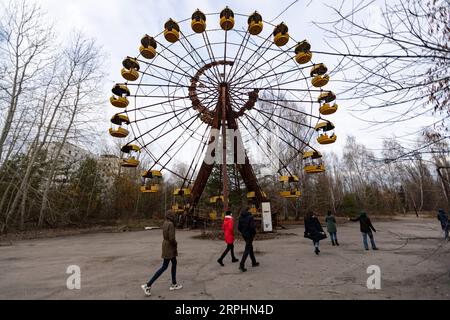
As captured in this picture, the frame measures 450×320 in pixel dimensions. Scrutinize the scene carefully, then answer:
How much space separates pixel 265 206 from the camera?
581 inches

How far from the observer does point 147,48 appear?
13430 millimetres

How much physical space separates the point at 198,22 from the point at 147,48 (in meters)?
3.25

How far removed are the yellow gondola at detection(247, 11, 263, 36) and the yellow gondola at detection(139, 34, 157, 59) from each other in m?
5.48

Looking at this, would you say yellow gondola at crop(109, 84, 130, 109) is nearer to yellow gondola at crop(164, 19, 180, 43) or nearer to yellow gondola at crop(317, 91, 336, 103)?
yellow gondola at crop(164, 19, 180, 43)

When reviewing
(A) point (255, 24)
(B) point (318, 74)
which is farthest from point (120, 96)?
(B) point (318, 74)

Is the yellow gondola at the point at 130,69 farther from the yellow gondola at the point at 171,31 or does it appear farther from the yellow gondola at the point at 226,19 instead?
the yellow gondola at the point at 226,19

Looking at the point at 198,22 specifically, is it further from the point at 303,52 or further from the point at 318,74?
the point at 318,74

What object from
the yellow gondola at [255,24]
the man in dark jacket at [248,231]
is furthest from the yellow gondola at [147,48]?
the man in dark jacket at [248,231]

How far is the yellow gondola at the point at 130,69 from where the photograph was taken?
13.5 m

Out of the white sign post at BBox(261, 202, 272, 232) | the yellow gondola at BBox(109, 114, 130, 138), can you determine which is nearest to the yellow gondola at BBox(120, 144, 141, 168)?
the yellow gondola at BBox(109, 114, 130, 138)

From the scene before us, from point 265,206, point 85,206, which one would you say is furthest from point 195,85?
point 85,206

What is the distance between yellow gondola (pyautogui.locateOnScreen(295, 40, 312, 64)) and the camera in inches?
503

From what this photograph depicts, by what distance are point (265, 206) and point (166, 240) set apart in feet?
34.2

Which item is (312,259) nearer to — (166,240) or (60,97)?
(166,240)
